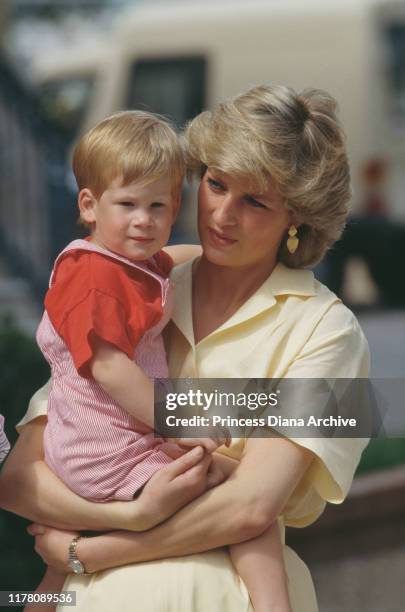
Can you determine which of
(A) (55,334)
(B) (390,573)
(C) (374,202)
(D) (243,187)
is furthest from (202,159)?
(C) (374,202)

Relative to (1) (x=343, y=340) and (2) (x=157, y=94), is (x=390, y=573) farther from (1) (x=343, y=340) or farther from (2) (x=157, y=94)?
(2) (x=157, y=94)

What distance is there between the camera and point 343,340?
2691 mm

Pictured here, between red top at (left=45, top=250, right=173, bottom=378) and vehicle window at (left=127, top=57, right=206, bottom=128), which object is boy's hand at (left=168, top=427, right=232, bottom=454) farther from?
vehicle window at (left=127, top=57, right=206, bottom=128)

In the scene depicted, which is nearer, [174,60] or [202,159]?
[202,159]

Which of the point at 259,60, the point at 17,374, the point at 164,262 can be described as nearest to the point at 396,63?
the point at 259,60

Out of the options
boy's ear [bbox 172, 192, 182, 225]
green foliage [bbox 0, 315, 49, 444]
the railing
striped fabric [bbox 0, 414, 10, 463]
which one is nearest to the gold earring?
boy's ear [bbox 172, 192, 182, 225]

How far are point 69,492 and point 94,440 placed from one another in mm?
130

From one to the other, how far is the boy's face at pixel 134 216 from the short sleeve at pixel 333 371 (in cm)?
39

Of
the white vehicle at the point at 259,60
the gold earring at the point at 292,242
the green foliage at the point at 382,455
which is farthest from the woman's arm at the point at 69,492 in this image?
the white vehicle at the point at 259,60

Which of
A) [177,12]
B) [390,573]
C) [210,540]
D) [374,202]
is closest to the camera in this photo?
[210,540]

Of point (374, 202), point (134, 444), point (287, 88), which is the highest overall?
point (287, 88)

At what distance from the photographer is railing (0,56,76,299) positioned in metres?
8.73

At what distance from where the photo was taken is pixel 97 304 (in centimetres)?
254

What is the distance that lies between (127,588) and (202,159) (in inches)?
35.7
